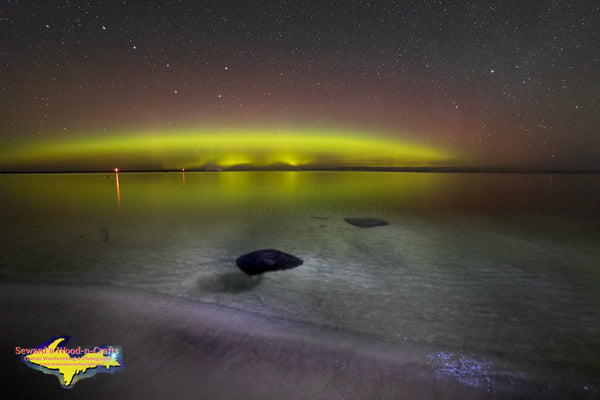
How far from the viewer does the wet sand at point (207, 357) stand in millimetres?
3160

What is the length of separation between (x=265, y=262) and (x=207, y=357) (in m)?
3.53

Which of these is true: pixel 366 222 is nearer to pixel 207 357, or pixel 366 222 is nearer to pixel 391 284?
pixel 391 284

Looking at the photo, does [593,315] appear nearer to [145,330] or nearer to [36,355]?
[145,330]

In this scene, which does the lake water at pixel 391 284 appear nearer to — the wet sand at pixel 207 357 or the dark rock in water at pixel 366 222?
the wet sand at pixel 207 357

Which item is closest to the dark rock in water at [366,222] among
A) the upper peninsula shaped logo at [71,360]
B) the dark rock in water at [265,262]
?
the dark rock in water at [265,262]

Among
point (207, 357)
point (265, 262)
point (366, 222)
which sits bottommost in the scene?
point (366, 222)

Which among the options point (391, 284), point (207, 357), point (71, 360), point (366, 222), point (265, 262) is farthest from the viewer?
point (366, 222)

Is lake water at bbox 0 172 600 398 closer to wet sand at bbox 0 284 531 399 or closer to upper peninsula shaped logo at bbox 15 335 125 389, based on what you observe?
wet sand at bbox 0 284 531 399

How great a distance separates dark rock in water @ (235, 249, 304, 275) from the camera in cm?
705

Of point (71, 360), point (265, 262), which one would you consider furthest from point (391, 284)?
point (71, 360)

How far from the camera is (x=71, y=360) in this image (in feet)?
11.7

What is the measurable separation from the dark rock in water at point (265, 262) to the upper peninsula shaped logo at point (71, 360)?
3463mm

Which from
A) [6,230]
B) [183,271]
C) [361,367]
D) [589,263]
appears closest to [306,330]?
[361,367]

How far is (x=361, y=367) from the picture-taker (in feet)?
11.7
